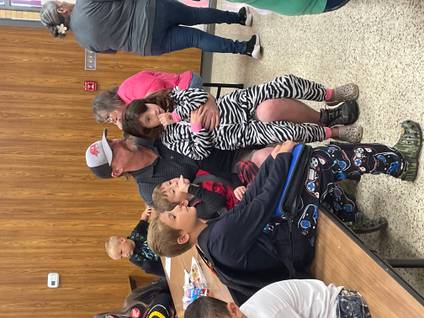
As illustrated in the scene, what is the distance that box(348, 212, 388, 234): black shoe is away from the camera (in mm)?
2312

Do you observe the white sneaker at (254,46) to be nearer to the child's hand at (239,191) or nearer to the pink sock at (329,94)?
the pink sock at (329,94)

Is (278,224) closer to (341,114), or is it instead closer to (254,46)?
(341,114)

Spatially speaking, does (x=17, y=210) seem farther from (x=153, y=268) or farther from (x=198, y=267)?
(x=198, y=267)

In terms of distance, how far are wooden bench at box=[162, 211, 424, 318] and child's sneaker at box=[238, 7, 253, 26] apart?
2.52 metres

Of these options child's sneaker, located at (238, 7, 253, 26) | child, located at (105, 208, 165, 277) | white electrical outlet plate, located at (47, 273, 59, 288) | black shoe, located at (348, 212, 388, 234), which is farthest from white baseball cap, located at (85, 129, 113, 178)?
white electrical outlet plate, located at (47, 273, 59, 288)

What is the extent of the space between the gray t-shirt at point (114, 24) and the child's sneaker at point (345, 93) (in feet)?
4.03

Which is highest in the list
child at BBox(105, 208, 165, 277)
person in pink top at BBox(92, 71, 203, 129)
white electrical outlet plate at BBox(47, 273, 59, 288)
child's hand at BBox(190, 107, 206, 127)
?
child's hand at BBox(190, 107, 206, 127)

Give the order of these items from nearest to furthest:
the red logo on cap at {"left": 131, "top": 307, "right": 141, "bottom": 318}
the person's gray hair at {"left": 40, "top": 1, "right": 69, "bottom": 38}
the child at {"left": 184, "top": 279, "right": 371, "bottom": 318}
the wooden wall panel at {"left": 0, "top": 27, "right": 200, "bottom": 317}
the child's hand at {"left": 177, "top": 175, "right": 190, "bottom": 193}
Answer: the child at {"left": 184, "top": 279, "right": 371, "bottom": 318} < the child's hand at {"left": 177, "top": 175, "right": 190, "bottom": 193} < the person's gray hair at {"left": 40, "top": 1, "right": 69, "bottom": 38} < the red logo on cap at {"left": 131, "top": 307, "right": 141, "bottom": 318} < the wooden wall panel at {"left": 0, "top": 27, "right": 200, "bottom": 317}

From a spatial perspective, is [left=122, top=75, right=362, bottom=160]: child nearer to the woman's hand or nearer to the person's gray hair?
the woman's hand

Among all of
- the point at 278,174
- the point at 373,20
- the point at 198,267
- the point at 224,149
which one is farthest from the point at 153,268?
the point at 373,20

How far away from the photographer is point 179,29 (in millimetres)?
3311

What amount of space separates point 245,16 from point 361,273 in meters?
2.86

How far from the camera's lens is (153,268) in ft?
12.5

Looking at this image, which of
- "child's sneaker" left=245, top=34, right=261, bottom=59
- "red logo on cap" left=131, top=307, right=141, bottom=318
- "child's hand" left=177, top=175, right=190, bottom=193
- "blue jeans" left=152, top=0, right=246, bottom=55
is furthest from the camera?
"child's sneaker" left=245, top=34, right=261, bottom=59
